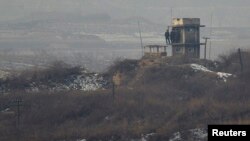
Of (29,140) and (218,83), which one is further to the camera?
(218,83)

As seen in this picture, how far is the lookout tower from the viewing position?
5569cm

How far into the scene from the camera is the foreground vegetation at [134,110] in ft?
98.3

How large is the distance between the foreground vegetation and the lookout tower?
9254 mm

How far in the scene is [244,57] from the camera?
169 feet

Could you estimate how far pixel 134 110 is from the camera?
35.0 m

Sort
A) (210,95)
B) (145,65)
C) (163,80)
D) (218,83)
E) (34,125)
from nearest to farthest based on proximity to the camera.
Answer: (34,125)
(210,95)
(218,83)
(163,80)
(145,65)

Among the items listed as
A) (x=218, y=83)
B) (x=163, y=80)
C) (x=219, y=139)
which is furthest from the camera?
(x=163, y=80)

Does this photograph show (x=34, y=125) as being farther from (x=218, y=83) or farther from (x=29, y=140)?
(x=218, y=83)

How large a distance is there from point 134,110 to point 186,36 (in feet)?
72.1

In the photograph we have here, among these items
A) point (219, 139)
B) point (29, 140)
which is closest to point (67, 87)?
point (29, 140)

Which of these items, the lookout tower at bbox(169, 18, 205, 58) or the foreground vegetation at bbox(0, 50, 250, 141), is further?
the lookout tower at bbox(169, 18, 205, 58)

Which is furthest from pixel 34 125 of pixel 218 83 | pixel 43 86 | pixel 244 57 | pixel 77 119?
pixel 244 57

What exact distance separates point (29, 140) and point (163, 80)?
777 inches

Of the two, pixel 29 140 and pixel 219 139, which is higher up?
pixel 219 139
